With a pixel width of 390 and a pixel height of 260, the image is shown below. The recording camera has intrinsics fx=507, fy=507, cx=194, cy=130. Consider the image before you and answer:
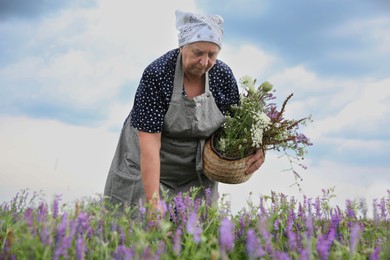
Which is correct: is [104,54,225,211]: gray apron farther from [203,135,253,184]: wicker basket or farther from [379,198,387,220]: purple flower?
[379,198,387,220]: purple flower

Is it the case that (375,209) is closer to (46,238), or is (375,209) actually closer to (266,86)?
(266,86)

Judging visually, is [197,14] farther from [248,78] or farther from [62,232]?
[62,232]

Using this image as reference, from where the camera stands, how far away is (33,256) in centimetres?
171

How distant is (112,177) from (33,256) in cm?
245

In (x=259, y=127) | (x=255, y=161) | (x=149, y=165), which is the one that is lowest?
(x=149, y=165)

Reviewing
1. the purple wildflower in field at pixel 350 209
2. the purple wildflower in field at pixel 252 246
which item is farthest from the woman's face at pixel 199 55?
the purple wildflower in field at pixel 252 246

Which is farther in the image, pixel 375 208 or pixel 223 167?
pixel 223 167

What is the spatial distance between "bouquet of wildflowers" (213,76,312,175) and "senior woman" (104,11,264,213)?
99 mm

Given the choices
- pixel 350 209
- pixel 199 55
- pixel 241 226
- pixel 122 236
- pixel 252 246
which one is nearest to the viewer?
pixel 252 246

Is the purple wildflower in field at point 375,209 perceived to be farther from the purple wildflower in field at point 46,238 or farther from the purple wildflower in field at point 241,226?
the purple wildflower in field at point 46,238

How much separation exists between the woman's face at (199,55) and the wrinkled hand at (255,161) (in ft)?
2.48

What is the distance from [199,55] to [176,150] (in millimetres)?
876

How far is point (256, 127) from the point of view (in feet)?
11.8

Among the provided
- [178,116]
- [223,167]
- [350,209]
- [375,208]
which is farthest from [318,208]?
[178,116]
